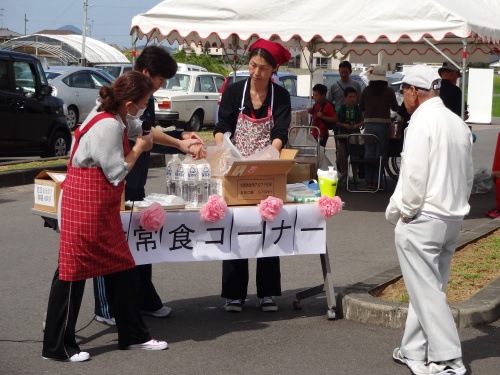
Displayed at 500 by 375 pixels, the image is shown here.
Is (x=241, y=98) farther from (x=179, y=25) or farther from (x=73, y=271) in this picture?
(x=179, y=25)

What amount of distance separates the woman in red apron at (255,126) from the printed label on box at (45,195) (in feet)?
4.71

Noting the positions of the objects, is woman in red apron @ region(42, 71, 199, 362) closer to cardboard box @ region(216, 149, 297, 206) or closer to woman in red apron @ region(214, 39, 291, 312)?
cardboard box @ region(216, 149, 297, 206)

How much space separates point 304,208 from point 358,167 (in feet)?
31.2

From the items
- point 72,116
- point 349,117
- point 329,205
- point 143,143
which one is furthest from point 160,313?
point 72,116

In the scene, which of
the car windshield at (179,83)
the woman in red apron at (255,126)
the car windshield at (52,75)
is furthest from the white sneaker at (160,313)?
the car windshield at (179,83)

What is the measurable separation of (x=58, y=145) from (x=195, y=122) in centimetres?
1023

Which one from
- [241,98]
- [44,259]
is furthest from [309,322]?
[44,259]

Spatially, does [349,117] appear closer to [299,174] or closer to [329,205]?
[299,174]

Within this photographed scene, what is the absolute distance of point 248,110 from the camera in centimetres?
697

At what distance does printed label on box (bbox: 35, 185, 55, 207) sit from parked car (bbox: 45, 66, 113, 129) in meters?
18.1

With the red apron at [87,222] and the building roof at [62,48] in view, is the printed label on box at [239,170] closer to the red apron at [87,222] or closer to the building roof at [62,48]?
the red apron at [87,222]

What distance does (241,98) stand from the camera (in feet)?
22.9

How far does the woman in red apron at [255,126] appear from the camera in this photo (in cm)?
693

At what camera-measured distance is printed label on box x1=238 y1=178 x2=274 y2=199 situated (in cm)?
643
